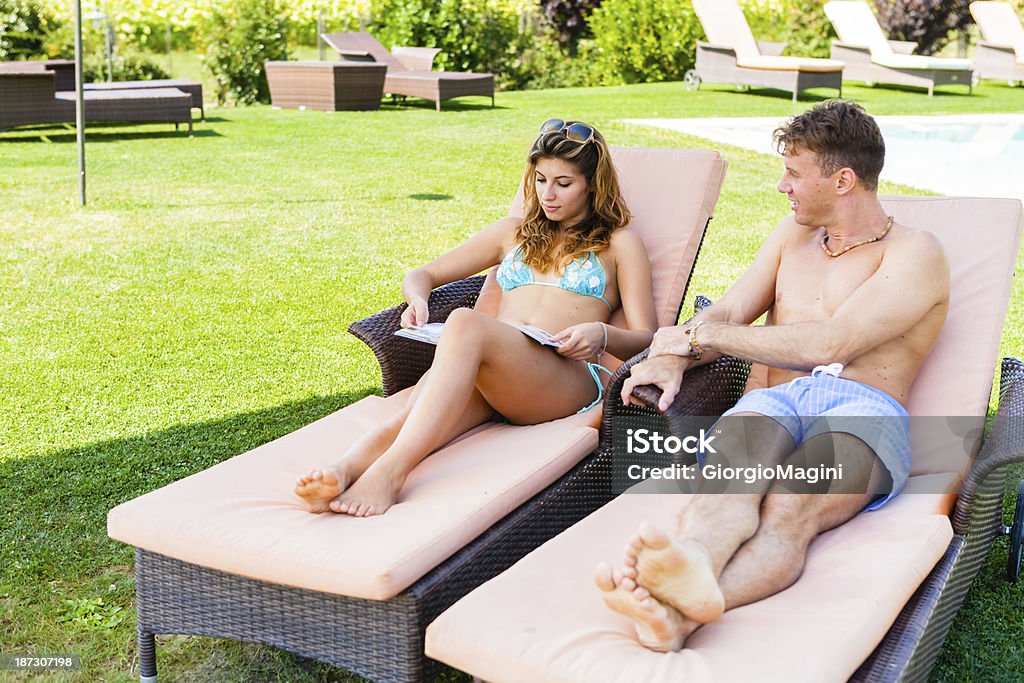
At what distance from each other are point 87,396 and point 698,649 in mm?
3037

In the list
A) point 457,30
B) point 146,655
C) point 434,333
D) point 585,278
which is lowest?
point 146,655

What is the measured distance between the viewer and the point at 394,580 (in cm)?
224

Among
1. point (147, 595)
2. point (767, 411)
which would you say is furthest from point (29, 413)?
point (767, 411)

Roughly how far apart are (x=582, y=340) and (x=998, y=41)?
16135 millimetres

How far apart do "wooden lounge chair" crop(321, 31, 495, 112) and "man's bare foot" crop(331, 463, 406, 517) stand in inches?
413

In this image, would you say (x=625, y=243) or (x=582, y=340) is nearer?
(x=582, y=340)

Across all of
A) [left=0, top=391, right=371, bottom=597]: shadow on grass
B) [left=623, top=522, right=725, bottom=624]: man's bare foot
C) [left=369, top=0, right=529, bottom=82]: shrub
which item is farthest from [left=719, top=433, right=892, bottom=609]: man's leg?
[left=369, top=0, right=529, bottom=82]: shrub

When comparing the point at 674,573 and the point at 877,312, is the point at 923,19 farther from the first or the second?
the point at 674,573

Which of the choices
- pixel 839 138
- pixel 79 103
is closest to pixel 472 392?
pixel 839 138

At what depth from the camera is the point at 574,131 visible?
3.29 metres

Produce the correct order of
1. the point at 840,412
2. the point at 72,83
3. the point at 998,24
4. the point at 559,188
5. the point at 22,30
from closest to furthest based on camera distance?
the point at 840,412 → the point at 559,188 → the point at 72,83 → the point at 22,30 → the point at 998,24

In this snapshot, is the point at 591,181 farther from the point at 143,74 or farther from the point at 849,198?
the point at 143,74

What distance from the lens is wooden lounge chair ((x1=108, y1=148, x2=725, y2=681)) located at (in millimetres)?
2301

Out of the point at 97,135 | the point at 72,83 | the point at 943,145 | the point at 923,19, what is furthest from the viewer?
the point at 923,19
